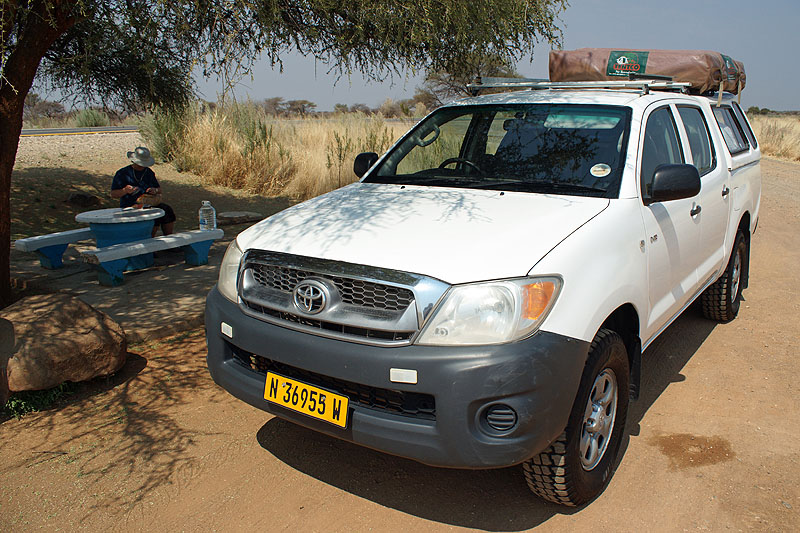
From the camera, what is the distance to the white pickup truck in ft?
8.49

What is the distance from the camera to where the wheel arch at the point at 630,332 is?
319 cm

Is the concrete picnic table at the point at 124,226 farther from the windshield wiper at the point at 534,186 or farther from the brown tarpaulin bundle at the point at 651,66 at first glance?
the brown tarpaulin bundle at the point at 651,66

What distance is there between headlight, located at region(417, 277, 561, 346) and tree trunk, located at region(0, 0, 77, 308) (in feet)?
12.0

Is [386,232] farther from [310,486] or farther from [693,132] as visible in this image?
[693,132]

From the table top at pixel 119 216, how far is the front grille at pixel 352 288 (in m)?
3.94

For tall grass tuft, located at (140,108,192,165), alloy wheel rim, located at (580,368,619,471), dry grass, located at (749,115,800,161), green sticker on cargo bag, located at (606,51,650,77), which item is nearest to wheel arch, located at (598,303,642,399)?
alloy wheel rim, located at (580,368,619,471)

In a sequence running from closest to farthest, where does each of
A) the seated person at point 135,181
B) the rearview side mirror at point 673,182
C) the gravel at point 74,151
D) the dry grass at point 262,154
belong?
the rearview side mirror at point 673,182 < the seated person at point 135,181 < the dry grass at point 262,154 < the gravel at point 74,151

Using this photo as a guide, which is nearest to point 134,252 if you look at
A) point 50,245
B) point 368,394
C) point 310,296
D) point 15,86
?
point 50,245

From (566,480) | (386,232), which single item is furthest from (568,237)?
(566,480)

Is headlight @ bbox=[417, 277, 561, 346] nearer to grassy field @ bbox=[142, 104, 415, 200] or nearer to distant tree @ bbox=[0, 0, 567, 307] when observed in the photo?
distant tree @ bbox=[0, 0, 567, 307]

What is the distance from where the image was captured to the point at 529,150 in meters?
4.00

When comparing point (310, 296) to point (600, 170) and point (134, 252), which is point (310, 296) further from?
point (134, 252)

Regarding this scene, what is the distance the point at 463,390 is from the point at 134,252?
15.1 ft

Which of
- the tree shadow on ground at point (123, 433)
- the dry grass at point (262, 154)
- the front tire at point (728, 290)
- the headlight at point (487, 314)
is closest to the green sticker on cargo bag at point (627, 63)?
the front tire at point (728, 290)
